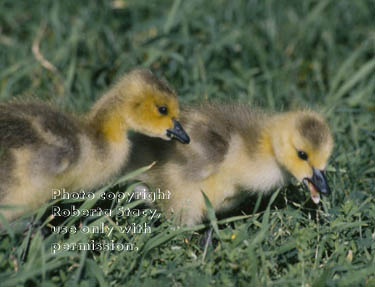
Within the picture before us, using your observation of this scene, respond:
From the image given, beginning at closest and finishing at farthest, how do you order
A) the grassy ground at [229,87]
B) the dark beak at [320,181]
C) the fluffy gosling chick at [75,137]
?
the grassy ground at [229,87] → the fluffy gosling chick at [75,137] → the dark beak at [320,181]

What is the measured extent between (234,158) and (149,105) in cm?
45

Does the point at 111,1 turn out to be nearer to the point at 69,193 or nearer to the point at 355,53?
the point at 355,53

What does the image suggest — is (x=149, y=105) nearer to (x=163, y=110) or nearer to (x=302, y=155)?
(x=163, y=110)

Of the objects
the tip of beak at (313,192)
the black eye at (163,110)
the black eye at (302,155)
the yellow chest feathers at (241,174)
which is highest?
the black eye at (163,110)

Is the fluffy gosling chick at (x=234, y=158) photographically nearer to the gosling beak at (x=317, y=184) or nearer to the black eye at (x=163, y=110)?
the gosling beak at (x=317, y=184)

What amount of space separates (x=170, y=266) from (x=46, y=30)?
2.69m

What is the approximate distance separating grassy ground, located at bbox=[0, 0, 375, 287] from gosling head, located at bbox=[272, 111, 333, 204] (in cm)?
15

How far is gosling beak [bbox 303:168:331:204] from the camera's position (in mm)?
2752

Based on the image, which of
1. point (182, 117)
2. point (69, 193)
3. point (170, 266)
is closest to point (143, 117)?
point (182, 117)

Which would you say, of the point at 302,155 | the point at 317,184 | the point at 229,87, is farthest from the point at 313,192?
the point at 229,87

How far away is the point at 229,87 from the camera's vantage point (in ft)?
13.6

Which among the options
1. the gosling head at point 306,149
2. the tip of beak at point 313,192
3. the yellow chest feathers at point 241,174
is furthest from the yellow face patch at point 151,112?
the tip of beak at point 313,192

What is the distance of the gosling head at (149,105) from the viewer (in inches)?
113

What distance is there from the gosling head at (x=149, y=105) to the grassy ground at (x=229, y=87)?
0.41 m
